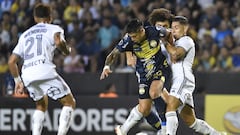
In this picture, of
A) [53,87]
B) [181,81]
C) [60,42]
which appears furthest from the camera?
[181,81]

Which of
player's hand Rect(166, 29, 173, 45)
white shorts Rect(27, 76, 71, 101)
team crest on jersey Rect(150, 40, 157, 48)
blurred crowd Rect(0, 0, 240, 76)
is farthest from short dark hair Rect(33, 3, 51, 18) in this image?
blurred crowd Rect(0, 0, 240, 76)

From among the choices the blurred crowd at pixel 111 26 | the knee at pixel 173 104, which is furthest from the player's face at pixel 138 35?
the blurred crowd at pixel 111 26

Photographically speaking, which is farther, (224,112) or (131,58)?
(224,112)

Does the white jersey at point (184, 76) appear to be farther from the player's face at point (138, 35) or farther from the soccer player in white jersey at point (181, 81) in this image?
the player's face at point (138, 35)

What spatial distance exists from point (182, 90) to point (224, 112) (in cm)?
374

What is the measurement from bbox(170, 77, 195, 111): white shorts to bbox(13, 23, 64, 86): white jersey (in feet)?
5.95

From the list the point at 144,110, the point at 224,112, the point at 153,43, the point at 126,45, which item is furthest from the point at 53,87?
the point at 224,112

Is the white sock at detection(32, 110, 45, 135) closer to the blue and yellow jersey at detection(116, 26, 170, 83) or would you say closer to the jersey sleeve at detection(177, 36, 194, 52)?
the blue and yellow jersey at detection(116, 26, 170, 83)

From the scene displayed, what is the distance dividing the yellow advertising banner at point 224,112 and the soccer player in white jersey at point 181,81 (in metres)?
3.18

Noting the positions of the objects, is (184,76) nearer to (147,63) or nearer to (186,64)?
(186,64)

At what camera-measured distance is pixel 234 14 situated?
2027 cm

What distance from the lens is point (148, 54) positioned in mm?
12719

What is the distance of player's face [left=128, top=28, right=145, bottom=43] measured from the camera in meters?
12.4

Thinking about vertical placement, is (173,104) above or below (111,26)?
below
